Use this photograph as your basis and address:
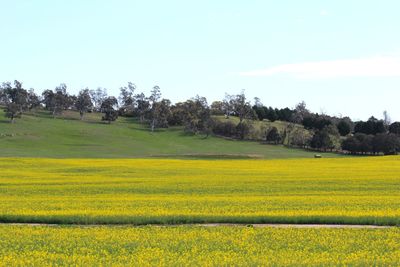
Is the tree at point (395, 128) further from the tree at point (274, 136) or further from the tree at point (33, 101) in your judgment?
the tree at point (33, 101)

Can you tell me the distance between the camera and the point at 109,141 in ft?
453

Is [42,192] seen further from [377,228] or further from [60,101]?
[60,101]

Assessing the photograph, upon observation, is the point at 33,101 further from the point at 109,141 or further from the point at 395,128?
the point at 395,128

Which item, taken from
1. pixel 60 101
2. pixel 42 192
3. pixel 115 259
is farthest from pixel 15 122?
pixel 115 259

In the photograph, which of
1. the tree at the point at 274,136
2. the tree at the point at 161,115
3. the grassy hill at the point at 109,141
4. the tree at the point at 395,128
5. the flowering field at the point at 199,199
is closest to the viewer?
the flowering field at the point at 199,199

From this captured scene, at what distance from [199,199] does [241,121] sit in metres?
143

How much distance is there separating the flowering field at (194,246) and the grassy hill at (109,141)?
90.3m

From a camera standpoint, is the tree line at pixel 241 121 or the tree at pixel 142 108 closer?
the tree line at pixel 241 121

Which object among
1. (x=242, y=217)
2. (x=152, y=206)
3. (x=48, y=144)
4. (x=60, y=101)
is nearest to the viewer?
(x=242, y=217)

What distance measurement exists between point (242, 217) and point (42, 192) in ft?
52.3

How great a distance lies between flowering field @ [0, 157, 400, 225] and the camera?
75.3ft

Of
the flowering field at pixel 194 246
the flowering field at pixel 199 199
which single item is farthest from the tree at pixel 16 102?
the flowering field at pixel 194 246

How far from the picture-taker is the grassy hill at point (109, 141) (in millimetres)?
117875

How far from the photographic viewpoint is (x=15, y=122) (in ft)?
494
